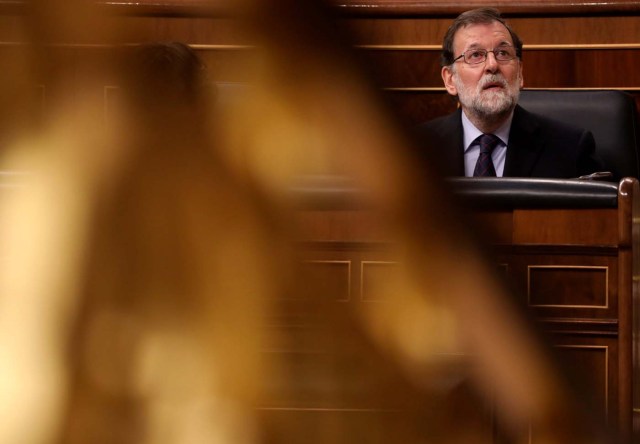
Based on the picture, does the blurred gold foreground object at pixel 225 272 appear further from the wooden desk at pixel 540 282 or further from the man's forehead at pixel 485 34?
the man's forehead at pixel 485 34

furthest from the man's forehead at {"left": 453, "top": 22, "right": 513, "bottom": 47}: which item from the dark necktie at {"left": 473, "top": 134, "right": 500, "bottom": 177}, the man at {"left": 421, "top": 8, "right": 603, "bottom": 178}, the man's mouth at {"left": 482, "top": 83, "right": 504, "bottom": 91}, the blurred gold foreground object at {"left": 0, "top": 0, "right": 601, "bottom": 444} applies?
the blurred gold foreground object at {"left": 0, "top": 0, "right": 601, "bottom": 444}

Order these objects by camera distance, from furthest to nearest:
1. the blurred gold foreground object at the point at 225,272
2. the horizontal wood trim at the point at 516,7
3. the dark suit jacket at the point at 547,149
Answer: the horizontal wood trim at the point at 516,7
the dark suit jacket at the point at 547,149
the blurred gold foreground object at the point at 225,272

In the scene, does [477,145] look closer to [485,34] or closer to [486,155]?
[486,155]

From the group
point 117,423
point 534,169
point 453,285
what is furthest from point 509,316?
point 534,169

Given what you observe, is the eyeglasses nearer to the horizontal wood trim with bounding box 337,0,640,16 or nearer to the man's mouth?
the man's mouth

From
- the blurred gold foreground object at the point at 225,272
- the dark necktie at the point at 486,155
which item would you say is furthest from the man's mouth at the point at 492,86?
the blurred gold foreground object at the point at 225,272

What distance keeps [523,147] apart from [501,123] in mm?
64

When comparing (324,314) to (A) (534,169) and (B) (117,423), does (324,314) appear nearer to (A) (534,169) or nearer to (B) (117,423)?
(B) (117,423)

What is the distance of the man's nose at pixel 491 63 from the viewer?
1.98m

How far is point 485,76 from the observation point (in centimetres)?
197

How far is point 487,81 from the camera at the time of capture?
6.43ft

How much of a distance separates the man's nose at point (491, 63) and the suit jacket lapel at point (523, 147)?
0.43ft

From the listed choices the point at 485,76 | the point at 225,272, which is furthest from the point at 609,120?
the point at 225,272

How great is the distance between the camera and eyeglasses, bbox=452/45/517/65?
1995 mm
